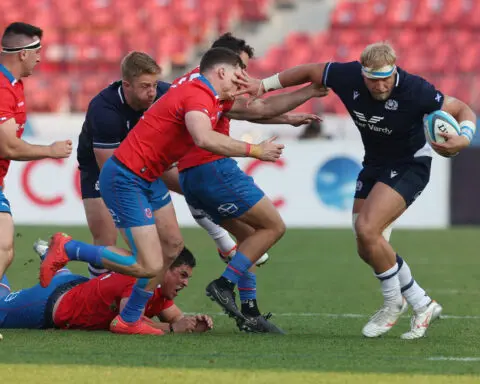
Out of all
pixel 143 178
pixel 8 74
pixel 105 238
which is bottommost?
pixel 105 238

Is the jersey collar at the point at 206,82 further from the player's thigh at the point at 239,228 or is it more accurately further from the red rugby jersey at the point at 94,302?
the red rugby jersey at the point at 94,302

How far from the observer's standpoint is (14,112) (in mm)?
7531

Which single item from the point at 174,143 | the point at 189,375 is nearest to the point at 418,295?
the point at 174,143

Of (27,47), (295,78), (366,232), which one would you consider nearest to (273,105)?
(295,78)

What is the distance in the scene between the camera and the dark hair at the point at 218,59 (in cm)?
752

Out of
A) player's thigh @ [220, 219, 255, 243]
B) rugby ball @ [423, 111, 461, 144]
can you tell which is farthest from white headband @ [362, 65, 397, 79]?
player's thigh @ [220, 219, 255, 243]

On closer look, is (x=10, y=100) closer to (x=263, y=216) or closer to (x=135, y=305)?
(x=135, y=305)

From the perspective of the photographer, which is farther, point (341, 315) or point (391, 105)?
point (341, 315)

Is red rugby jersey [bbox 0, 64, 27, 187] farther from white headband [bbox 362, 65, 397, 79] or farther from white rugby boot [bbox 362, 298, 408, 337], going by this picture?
white rugby boot [bbox 362, 298, 408, 337]

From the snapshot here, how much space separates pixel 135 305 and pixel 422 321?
6.78 feet

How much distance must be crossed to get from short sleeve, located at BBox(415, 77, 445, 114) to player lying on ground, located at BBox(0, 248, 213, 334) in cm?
203

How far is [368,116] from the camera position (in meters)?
7.94

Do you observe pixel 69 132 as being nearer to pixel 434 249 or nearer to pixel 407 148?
pixel 434 249

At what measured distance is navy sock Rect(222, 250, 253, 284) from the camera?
7.80 metres
